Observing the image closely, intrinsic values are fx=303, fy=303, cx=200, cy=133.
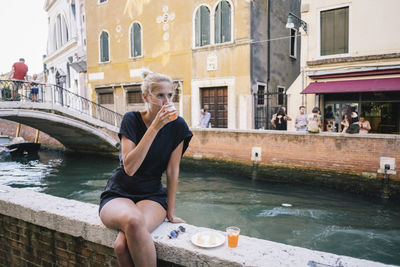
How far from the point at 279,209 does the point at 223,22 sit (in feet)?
26.3

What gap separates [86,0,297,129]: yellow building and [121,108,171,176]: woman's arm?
988 cm

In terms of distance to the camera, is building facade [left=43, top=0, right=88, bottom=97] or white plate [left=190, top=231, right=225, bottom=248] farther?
building facade [left=43, top=0, right=88, bottom=97]

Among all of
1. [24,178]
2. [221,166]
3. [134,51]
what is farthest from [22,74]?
[221,166]

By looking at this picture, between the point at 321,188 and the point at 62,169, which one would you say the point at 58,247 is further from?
the point at 62,169

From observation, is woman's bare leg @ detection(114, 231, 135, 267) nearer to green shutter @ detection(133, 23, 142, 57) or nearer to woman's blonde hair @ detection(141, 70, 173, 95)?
woman's blonde hair @ detection(141, 70, 173, 95)

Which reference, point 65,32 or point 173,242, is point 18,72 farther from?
point 65,32

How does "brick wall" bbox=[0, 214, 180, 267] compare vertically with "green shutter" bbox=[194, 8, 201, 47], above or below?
below

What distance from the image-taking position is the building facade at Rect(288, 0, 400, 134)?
883 centimetres

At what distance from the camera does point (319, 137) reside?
7.88 m

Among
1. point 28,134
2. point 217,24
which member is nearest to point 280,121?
point 217,24

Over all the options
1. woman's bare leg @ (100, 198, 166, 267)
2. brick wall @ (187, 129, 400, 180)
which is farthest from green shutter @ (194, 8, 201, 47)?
woman's bare leg @ (100, 198, 166, 267)

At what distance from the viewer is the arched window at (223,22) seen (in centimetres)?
1166

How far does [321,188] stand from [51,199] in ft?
23.0

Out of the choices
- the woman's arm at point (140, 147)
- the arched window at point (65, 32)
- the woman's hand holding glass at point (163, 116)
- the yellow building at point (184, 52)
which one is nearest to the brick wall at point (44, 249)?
the woman's arm at point (140, 147)
